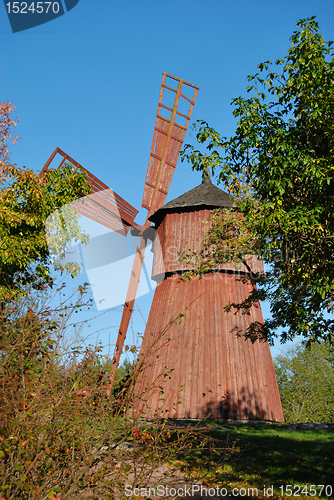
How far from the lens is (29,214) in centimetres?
1132

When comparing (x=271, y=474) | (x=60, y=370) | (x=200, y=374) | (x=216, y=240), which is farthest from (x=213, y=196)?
(x=60, y=370)

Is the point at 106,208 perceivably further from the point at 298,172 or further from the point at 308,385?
the point at 308,385

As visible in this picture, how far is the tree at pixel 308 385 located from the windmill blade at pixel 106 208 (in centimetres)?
2347

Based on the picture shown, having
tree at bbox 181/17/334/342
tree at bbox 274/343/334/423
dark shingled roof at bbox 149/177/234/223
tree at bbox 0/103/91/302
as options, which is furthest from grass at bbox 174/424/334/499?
tree at bbox 274/343/334/423

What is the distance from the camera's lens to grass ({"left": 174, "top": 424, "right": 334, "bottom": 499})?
486cm

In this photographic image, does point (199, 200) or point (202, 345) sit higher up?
point (199, 200)

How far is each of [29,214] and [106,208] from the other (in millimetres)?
6051

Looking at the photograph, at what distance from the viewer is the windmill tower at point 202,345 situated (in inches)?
480

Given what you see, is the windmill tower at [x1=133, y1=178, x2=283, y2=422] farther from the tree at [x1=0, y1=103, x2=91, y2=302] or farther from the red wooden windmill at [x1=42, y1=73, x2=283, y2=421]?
the tree at [x1=0, y1=103, x2=91, y2=302]

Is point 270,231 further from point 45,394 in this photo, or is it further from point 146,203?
point 146,203

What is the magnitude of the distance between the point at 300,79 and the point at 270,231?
3.17m

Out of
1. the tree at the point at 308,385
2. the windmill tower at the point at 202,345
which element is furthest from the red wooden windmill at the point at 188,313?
the tree at the point at 308,385

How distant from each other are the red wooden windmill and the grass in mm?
2555

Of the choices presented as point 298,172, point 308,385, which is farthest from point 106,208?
point 308,385
